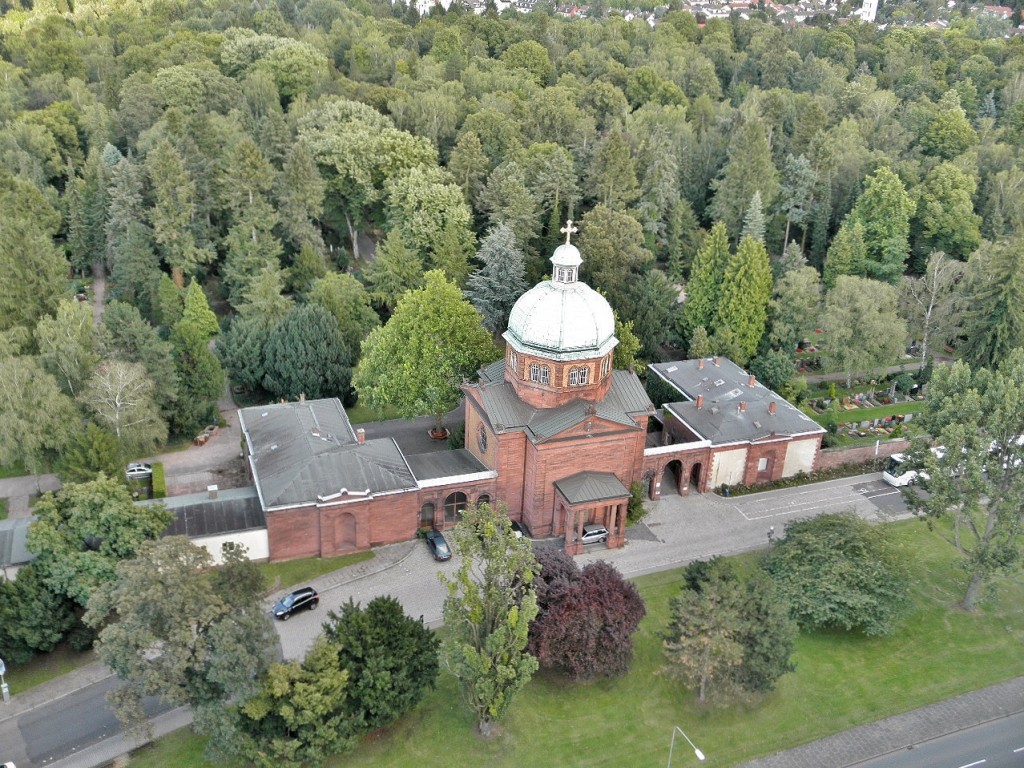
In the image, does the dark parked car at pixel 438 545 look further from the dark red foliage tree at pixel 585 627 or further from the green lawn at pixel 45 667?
the green lawn at pixel 45 667

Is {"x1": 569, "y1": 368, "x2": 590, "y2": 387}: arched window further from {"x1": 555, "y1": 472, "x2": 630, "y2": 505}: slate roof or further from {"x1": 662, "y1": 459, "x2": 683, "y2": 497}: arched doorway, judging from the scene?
{"x1": 662, "y1": 459, "x2": 683, "y2": 497}: arched doorway

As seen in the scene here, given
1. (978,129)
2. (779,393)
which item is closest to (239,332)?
(779,393)

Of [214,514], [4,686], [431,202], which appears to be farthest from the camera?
[431,202]

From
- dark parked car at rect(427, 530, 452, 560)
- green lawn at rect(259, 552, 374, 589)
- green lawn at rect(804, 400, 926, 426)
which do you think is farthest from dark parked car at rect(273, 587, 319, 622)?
green lawn at rect(804, 400, 926, 426)

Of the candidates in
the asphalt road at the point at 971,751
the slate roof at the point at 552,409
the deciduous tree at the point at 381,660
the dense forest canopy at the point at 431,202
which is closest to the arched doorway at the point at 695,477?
the slate roof at the point at 552,409

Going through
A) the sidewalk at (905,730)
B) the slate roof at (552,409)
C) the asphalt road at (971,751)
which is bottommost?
the asphalt road at (971,751)

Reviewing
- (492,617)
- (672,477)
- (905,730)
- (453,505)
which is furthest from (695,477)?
(492,617)

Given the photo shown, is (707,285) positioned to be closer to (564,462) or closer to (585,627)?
(564,462)
